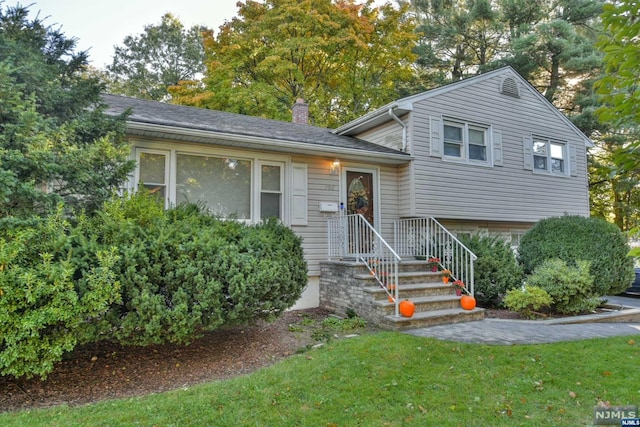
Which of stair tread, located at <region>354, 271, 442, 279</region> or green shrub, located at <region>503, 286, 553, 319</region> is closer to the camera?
stair tread, located at <region>354, 271, 442, 279</region>

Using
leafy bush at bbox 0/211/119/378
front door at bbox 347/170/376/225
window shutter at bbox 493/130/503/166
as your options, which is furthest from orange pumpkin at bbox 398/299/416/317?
window shutter at bbox 493/130/503/166

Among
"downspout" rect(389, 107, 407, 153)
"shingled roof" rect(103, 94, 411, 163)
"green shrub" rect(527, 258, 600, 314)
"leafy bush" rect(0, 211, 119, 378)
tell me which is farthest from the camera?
"downspout" rect(389, 107, 407, 153)

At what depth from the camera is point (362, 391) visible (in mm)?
3471

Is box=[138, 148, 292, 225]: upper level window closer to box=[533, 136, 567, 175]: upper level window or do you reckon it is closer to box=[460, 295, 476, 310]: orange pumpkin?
box=[460, 295, 476, 310]: orange pumpkin

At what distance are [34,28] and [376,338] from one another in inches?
222

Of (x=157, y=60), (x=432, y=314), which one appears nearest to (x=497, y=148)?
(x=432, y=314)

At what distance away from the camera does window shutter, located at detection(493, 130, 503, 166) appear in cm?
979

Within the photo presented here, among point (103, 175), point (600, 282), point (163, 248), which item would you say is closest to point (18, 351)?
point (163, 248)

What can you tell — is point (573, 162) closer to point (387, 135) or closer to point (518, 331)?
point (387, 135)

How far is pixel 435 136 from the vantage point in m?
8.98

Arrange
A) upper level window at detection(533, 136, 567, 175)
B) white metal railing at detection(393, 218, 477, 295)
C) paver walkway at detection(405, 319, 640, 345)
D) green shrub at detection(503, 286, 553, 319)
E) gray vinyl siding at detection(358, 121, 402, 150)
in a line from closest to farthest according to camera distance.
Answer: paver walkway at detection(405, 319, 640, 345) < green shrub at detection(503, 286, 553, 319) < white metal railing at detection(393, 218, 477, 295) < gray vinyl siding at detection(358, 121, 402, 150) < upper level window at detection(533, 136, 567, 175)

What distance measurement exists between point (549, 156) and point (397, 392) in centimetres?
998

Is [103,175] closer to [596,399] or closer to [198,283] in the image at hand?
[198,283]

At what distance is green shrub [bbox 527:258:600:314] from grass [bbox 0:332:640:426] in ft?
7.48
